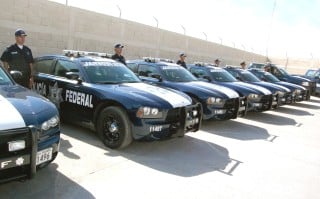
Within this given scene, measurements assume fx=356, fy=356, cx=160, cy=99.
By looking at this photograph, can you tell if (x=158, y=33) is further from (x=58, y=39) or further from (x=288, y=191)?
(x=288, y=191)

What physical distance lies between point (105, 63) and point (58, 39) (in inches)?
210

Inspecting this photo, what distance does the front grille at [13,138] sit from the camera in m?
3.26

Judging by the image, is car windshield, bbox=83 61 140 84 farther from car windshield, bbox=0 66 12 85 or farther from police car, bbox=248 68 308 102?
police car, bbox=248 68 308 102

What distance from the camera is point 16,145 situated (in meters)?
3.37

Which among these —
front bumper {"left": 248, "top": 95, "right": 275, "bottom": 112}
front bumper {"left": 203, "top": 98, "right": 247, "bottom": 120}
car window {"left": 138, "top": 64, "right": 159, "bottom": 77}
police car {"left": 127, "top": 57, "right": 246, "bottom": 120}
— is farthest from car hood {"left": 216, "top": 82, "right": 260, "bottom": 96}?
car window {"left": 138, "top": 64, "right": 159, "bottom": 77}

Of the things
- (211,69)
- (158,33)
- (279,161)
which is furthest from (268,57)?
(279,161)

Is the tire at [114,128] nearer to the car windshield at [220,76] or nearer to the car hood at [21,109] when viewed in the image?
the car hood at [21,109]

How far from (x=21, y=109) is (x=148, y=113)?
2.26m

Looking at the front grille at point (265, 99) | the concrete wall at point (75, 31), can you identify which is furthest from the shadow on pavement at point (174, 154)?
the concrete wall at point (75, 31)

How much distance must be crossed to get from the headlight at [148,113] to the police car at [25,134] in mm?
1631

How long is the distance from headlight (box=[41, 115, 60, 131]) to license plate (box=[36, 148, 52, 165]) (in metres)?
0.24

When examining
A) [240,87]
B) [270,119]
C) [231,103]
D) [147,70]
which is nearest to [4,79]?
[147,70]

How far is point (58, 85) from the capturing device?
669 cm

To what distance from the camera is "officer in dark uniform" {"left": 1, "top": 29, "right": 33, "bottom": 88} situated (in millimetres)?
6582
